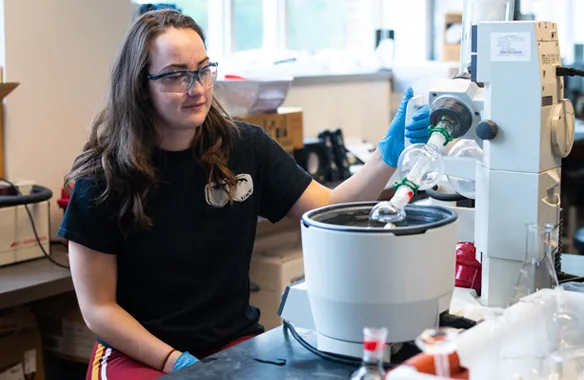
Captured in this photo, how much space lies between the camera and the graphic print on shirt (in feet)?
5.95

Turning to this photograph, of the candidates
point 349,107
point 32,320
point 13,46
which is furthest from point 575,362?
point 349,107

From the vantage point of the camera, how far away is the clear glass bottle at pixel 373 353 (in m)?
0.93

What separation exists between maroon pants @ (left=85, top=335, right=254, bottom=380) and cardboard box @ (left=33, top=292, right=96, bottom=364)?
89cm

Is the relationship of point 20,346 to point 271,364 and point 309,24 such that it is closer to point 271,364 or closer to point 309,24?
point 271,364

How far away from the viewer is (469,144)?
5.14 ft

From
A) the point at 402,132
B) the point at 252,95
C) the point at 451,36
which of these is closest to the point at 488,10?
the point at 402,132

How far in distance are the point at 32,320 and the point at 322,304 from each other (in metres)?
→ 1.60

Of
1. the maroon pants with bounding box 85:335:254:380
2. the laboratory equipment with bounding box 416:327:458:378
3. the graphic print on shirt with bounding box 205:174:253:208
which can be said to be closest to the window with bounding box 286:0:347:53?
the graphic print on shirt with bounding box 205:174:253:208

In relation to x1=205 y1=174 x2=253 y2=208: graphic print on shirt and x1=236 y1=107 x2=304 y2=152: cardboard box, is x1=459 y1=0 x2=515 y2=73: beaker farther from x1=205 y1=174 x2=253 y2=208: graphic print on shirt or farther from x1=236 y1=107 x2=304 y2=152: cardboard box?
x1=236 y1=107 x2=304 y2=152: cardboard box

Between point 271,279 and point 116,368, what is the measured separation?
133 cm

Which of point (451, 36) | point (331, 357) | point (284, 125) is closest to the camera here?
point (331, 357)

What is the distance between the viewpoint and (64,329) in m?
2.74

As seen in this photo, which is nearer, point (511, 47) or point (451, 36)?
point (511, 47)

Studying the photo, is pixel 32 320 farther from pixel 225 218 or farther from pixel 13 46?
pixel 225 218
